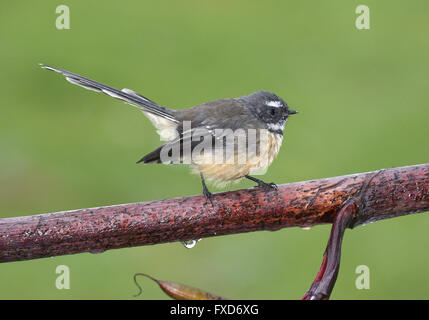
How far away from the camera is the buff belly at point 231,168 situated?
342 cm

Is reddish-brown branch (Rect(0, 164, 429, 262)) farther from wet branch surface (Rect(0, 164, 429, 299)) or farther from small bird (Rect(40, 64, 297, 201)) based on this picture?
small bird (Rect(40, 64, 297, 201))

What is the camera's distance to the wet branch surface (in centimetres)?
195

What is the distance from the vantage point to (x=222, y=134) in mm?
3521

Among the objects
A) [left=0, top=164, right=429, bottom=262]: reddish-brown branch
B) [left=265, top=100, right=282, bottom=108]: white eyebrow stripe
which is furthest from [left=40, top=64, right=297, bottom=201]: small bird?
[left=0, top=164, right=429, bottom=262]: reddish-brown branch

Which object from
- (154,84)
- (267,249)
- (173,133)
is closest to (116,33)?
(154,84)

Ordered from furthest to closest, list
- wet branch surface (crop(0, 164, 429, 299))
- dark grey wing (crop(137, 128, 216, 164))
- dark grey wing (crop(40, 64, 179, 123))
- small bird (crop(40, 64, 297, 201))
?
1. small bird (crop(40, 64, 297, 201))
2. dark grey wing (crop(137, 128, 216, 164))
3. dark grey wing (crop(40, 64, 179, 123))
4. wet branch surface (crop(0, 164, 429, 299))

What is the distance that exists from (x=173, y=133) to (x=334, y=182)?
1.80 meters

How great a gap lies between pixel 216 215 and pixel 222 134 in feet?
4.87

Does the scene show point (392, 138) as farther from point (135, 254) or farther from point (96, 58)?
point (96, 58)

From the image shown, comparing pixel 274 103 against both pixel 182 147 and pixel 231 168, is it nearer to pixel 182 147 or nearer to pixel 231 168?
pixel 231 168

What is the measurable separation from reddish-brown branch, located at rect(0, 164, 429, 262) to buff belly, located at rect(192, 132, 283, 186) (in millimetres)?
1247

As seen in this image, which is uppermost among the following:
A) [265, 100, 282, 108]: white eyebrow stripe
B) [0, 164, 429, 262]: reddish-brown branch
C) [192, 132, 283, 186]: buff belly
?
[265, 100, 282, 108]: white eyebrow stripe

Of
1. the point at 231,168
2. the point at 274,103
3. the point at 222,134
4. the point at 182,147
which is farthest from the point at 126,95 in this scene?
the point at 274,103

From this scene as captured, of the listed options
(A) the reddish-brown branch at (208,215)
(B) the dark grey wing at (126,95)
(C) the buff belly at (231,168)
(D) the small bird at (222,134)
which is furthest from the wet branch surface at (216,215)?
(C) the buff belly at (231,168)
